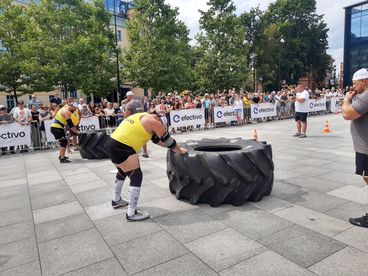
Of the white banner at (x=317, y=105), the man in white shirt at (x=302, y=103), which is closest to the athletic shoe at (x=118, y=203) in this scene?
the man in white shirt at (x=302, y=103)

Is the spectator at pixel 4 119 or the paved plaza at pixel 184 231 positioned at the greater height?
the spectator at pixel 4 119

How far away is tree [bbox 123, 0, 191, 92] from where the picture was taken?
26.9 m

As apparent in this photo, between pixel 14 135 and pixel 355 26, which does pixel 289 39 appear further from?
pixel 14 135

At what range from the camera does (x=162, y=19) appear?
2766cm

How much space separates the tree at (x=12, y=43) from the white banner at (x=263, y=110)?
50.0 feet

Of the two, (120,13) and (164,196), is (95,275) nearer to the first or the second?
(164,196)

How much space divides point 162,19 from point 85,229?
86.6 feet

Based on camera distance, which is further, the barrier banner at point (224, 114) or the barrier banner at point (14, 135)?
the barrier banner at point (224, 114)

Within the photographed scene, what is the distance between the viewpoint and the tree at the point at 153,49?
2694cm

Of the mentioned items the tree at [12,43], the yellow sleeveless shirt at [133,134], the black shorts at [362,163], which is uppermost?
the tree at [12,43]

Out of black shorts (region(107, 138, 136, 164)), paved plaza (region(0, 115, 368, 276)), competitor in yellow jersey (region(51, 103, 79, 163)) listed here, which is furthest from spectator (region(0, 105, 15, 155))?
black shorts (region(107, 138, 136, 164))

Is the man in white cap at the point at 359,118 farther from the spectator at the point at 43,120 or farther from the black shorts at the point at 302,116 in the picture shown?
the spectator at the point at 43,120

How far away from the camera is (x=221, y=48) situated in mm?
31453

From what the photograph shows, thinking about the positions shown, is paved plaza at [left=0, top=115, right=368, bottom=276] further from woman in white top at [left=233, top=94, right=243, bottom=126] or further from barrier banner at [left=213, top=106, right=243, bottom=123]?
woman in white top at [left=233, top=94, right=243, bottom=126]
